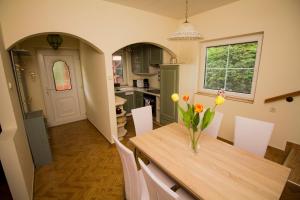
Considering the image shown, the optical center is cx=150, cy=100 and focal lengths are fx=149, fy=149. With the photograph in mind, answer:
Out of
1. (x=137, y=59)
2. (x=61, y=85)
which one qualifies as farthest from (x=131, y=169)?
(x=137, y=59)

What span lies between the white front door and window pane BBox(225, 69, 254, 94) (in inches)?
154

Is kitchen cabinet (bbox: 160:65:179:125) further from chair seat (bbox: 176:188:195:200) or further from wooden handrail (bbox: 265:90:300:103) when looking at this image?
chair seat (bbox: 176:188:195:200)

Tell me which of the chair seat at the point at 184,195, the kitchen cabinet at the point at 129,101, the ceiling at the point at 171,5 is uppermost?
the ceiling at the point at 171,5

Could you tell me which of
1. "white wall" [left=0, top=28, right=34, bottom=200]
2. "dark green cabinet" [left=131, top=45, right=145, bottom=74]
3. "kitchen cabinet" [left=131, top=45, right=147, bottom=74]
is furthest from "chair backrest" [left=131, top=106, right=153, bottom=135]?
"dark green cabinet" [left=131, top=45, right=145, bottom=74]

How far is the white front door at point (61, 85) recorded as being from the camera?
12.6 feet

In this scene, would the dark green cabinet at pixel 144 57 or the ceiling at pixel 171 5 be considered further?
the dark green cabinet at pixel 144 57

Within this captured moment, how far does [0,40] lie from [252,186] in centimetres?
283

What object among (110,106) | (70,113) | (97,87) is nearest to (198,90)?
(110,106)

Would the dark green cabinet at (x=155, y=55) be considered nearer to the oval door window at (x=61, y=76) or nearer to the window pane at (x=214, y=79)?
the window pane at (x=214, y=79)

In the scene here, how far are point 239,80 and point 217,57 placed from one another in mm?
648

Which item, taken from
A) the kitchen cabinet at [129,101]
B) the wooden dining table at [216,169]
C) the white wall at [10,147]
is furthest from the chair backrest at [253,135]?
the kitchen cabinet at [129,101]

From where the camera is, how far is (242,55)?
2684mm

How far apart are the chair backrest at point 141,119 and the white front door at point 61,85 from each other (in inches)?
117

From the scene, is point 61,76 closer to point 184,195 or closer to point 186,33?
point 186,33
